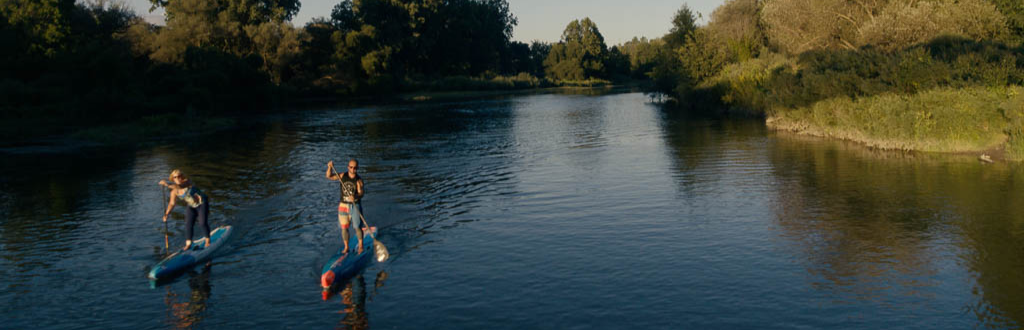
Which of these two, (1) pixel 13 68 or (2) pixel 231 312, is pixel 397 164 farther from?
(1) pixel 13 68

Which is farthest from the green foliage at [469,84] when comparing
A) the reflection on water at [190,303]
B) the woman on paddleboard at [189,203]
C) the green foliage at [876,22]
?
the reflection on water at [190,303]

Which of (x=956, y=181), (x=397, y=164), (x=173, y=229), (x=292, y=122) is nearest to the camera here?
(x=173, y=229)

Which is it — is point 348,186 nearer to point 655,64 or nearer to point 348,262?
point 348,262

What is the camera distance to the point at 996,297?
44.9ft

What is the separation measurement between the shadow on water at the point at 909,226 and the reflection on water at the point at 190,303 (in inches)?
478

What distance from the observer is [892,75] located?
115 ft

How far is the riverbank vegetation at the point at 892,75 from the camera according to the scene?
31.0 meters

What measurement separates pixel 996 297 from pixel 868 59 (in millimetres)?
27013

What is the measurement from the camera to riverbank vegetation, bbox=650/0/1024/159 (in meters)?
31.0

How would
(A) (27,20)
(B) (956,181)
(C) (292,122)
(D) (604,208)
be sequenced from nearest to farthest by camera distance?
(D) (604,208)
(B) (956,181)
(C) (292,122)
(A) (27,20)

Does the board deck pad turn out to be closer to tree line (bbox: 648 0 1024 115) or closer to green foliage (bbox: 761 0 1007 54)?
tree line (bbox: 648 0 1024 115)

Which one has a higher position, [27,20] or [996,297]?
[27,20]

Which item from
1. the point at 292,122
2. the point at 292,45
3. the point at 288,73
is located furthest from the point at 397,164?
the point at 288,73

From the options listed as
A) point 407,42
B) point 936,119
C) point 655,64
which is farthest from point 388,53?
point 936,119
